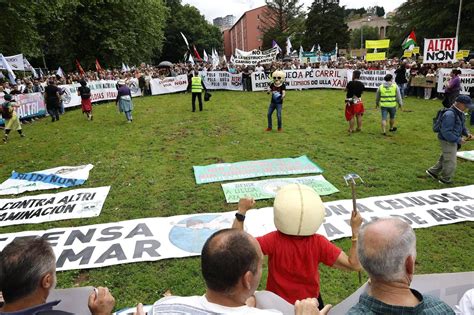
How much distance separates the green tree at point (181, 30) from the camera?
239 feet

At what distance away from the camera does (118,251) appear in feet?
17.0

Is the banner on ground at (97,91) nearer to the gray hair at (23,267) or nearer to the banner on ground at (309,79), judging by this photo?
the banner on ground at (309,79)

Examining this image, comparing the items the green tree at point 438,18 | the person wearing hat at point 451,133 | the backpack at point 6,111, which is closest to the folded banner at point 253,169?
the person wearing hat at point 451,133

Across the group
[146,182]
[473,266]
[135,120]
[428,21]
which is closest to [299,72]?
[135,120]

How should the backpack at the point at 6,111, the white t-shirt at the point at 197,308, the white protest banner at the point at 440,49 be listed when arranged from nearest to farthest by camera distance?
the white t-shirt at the point at 197,308 < the backpack at the point at 6,111 < the white protest banner at the point at 440,49

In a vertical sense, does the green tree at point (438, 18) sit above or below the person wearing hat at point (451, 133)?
above

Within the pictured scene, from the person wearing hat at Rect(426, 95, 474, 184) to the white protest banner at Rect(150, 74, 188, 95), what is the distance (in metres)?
19.8

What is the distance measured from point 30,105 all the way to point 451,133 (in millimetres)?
17408

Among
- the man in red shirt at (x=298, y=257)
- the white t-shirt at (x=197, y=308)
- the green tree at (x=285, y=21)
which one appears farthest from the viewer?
the green tree at (x=285, y=21)

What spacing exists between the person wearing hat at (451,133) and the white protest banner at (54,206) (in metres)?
6.57

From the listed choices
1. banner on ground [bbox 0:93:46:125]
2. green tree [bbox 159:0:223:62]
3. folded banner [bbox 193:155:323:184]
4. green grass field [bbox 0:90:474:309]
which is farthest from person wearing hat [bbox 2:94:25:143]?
green tree [bbox 159:0:223:62]

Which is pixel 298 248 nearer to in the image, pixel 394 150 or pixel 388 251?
pixel 388 251

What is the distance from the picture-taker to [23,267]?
206 centimetres

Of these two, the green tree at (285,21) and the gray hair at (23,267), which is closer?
the gray hair at (23,267)
